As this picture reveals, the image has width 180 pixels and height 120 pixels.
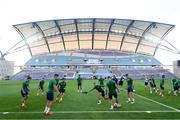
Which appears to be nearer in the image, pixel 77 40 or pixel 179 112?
pixel 179 112

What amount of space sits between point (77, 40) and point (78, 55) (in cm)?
914

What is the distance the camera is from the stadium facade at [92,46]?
3494 inches

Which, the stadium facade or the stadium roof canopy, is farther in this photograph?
the stadium facade

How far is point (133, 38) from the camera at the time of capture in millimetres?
99375

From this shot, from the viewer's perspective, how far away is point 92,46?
11019cm

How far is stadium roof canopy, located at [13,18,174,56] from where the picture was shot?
8700 centimetres

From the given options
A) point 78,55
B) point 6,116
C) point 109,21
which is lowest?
point 6,116

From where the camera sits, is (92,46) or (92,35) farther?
(92,46)

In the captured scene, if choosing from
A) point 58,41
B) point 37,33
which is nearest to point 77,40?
point 58,41

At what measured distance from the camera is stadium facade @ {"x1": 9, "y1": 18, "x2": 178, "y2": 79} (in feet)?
291

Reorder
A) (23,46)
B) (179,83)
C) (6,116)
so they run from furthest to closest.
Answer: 1. (23,46)
2. (179,83)
3. (6,116)

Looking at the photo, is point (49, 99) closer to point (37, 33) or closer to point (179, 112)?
point (179, 112)

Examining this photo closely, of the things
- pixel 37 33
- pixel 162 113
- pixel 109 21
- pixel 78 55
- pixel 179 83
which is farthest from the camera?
pixel 78 55

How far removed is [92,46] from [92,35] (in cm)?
1160
